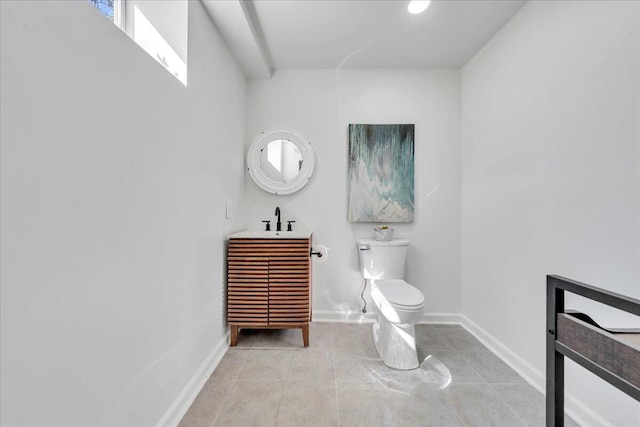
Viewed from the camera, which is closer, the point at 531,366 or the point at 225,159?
the point at 531,366

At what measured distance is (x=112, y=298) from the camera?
3.03ft

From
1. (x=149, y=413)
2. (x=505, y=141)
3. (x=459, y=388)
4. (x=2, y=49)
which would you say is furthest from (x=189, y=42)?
(x=459, y=388)

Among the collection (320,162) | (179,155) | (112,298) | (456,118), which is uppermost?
(456,118)

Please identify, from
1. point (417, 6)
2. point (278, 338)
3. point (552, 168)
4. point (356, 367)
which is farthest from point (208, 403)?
point (417, 6)

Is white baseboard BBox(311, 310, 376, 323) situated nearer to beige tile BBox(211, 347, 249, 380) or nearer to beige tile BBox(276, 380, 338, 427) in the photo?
beige tile BBox(211, 347, 249, 380)

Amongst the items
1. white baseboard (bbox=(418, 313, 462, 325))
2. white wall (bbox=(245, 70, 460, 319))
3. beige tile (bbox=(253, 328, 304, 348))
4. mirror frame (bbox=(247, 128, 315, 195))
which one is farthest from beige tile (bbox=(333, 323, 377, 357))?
mirror frame (bbox=(247, 128, 315, 195))

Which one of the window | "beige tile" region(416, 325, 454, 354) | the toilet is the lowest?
"beige tile" region(416, 325, 454, 354)

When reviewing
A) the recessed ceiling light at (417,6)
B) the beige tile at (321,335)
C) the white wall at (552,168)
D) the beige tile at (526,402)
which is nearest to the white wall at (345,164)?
the beige tile at (321,335)

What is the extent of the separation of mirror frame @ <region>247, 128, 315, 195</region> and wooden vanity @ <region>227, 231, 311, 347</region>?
666mm

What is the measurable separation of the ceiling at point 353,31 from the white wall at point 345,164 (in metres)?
0.15

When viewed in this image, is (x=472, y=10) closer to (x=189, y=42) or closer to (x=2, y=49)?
(x=189, y=42)

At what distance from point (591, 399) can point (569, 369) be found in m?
0.13

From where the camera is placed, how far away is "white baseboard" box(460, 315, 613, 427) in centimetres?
131

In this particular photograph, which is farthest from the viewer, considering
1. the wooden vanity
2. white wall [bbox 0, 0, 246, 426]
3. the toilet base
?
the wooden vanity
